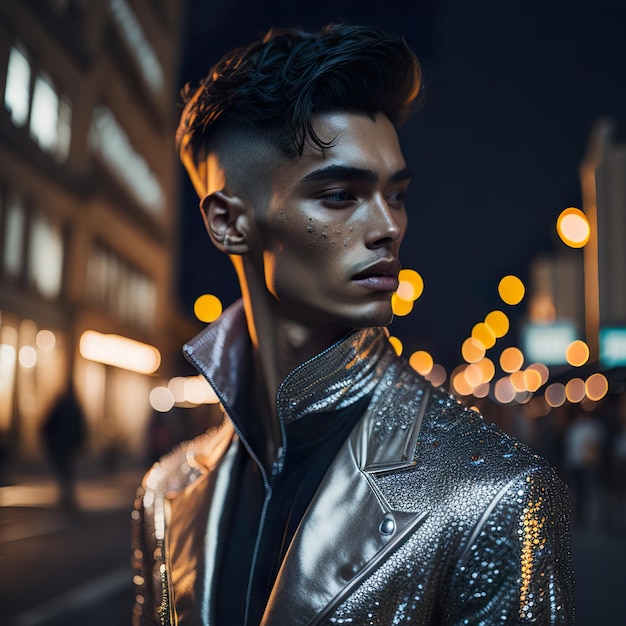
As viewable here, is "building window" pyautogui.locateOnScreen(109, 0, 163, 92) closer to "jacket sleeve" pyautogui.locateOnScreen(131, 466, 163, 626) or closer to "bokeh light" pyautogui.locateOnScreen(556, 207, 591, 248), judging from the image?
"bokeh light" pyautogui.locateOnScreen(556, 207, 591, 248)

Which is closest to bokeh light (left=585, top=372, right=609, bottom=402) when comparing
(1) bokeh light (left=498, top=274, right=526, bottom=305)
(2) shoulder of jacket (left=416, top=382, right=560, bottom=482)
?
(2) shoulder of jacket (left=416, top=382, right=560, bottom=482)

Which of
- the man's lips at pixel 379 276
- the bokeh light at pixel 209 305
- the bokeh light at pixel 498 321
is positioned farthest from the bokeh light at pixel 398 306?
the bokeh light at pixel 498 321

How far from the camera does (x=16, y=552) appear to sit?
399 cm

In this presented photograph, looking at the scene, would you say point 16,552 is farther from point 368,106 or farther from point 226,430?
point 368,106

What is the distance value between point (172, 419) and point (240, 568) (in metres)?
12.0

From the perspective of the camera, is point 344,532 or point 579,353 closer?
point 344,532

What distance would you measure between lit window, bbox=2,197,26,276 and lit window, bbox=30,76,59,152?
0.23 meters

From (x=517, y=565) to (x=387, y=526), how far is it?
21cm

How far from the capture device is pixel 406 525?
141 centimetres

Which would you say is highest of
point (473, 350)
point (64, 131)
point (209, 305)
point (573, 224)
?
point (473, 350)

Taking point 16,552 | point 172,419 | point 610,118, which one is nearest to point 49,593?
point 16,552

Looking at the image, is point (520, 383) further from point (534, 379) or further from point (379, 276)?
point (379, 276)

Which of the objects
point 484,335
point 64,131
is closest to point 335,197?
point 64,131

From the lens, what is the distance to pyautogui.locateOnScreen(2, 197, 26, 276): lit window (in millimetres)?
2924
